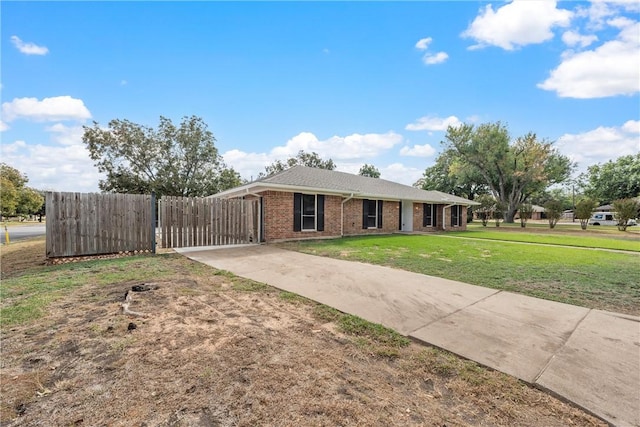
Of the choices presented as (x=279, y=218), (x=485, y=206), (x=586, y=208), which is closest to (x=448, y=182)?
(x=485, y=206)

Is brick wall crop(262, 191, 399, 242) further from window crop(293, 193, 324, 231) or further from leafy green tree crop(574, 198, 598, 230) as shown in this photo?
leafy green tree crop(574, 198, 598, 230)

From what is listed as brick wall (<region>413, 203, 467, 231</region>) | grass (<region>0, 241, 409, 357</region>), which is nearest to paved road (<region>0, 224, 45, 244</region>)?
grass (<region>0, 241, 409, 357</region>)

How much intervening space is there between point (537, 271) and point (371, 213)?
9.93 m

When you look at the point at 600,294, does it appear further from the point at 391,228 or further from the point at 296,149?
the point at 296,149

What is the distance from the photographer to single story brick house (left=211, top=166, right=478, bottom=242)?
11852 mm

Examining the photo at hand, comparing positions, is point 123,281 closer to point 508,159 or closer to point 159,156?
point 159,156

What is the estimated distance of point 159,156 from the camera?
84.0 ft

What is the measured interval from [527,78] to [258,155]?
29.8 metres

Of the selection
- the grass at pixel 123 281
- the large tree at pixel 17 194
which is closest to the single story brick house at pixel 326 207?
the grass at pixel 123 281

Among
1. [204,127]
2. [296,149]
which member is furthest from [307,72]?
[296,149]

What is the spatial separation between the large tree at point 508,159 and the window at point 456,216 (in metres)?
11.9

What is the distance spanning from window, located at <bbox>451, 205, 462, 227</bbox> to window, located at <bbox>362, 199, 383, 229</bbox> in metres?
8.56

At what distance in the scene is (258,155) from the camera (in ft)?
122

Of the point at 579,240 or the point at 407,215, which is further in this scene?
the point at 407,215
